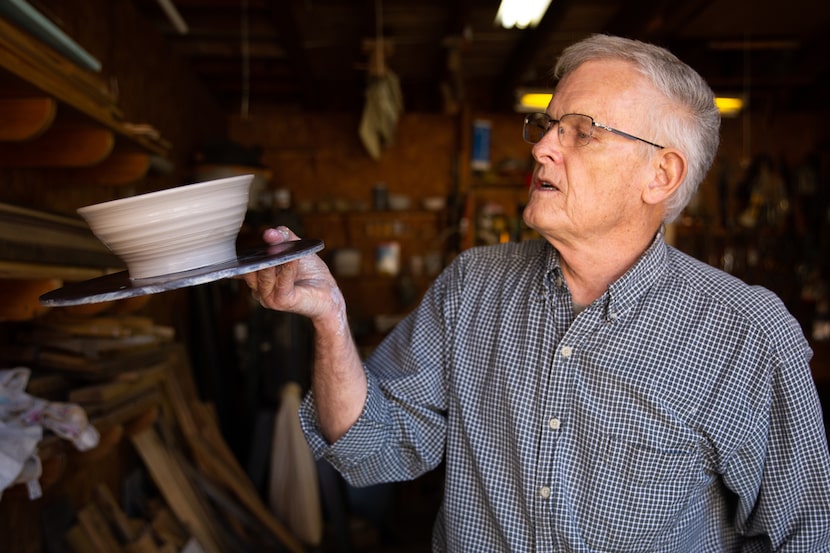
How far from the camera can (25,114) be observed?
5.32 feet

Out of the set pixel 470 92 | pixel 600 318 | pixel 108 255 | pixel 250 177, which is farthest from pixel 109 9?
pixel 470 92

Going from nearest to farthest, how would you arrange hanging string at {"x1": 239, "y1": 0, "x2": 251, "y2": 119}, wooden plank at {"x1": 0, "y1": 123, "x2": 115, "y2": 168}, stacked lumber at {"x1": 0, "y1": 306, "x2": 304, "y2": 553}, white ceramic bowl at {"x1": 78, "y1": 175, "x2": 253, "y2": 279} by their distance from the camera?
white ceramic bowl at {"x1": 78, "y1": 175, "x2": 253, "y2": 279} → wooden plank at {"x1": 0, "y1": 123, "x2": 115, "y2": 168} → stacked lumber at {"x1": 0, "y1": 306, "x2": 304, "y2": 553} → hanging string at {"x1": 239, "y1": 0, "x2": 251, "y2": 119}

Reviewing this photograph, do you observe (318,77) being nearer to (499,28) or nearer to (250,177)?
(499,28)

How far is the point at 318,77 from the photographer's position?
555 cm

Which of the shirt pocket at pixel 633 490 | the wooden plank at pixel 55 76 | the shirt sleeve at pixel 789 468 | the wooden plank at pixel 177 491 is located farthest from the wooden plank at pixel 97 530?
the shirt sleeve at pixel 789 468

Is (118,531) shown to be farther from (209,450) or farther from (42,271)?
(42,271)

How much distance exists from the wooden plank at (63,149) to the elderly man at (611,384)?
113cm

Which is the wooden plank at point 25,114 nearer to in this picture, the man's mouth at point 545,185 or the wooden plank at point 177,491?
the man's mouth at point 545,185

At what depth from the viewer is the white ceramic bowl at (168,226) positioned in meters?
→ 0.96

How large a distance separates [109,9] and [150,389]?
1827mm

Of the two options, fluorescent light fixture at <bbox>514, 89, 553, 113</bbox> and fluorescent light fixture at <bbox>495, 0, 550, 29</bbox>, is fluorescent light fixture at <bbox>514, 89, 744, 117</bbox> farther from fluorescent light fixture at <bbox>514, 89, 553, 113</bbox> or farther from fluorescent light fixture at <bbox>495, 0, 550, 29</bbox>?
fluorescent light fixture at <bbox>495, 0, 550, 29</bbox>

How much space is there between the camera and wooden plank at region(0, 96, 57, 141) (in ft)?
5.31

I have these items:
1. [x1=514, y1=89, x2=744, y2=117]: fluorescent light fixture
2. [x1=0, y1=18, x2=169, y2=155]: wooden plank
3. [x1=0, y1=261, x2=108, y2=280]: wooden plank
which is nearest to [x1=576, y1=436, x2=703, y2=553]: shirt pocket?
[x1=0, y1=261, x2=108, y2=280]: wooden plank

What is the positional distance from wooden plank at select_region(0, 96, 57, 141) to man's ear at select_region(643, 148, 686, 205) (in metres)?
1.42
